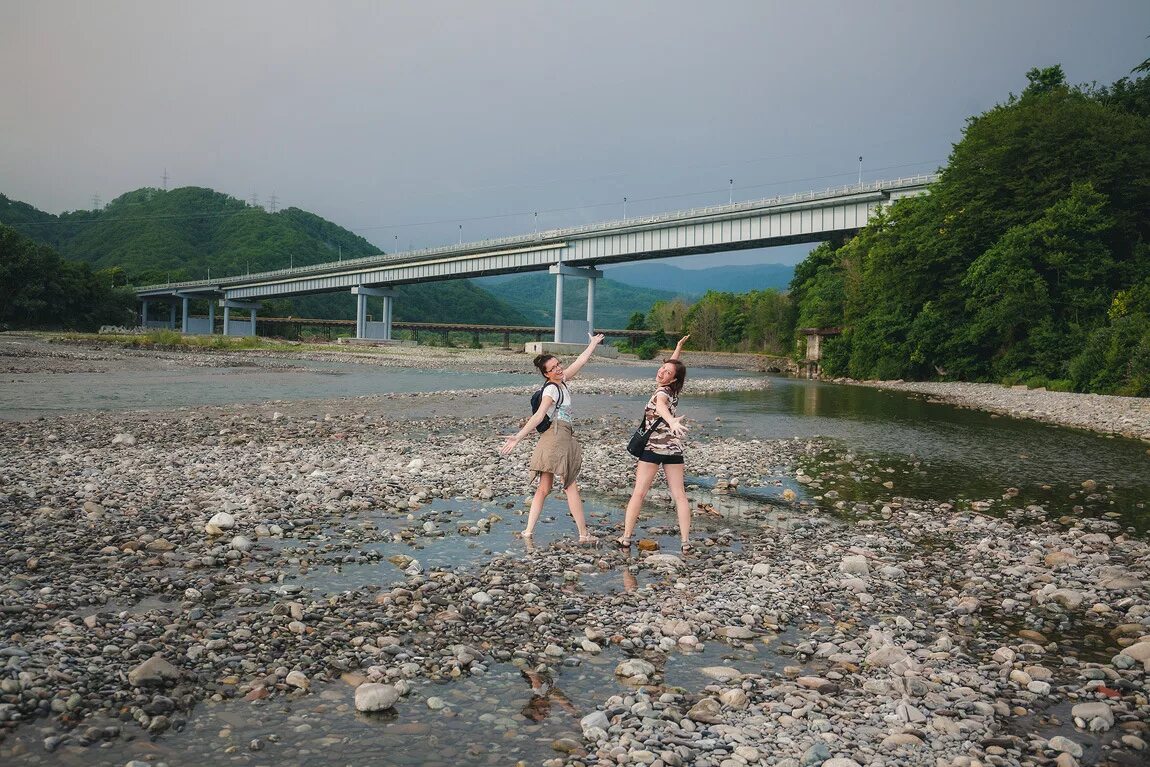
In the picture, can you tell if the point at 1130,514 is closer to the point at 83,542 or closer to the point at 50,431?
the point at 83,542

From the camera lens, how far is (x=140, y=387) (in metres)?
33.9

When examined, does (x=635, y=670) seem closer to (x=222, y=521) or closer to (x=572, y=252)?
(x=222, y=521)

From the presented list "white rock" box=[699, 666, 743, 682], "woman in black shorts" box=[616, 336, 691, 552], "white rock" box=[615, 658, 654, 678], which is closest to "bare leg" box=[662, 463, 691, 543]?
"woman in black shorts" box=[616, 336, 691, 552]

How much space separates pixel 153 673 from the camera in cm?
510

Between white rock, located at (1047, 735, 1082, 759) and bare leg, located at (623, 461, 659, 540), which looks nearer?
white rock, located at (1047, 735, 1082, 759)

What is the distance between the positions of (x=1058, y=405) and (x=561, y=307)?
81.4 meters

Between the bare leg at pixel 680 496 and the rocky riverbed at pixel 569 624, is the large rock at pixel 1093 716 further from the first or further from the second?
the bare leg at pixel 680 496

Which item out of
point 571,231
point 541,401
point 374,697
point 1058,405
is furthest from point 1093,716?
point 571,231

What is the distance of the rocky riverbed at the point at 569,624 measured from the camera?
183 inches

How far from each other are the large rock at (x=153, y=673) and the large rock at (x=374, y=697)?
1317 millimetres

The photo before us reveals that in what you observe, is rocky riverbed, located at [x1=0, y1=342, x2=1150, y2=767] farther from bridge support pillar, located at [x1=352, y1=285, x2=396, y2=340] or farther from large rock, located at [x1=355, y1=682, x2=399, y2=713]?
bridge support pillar, located at [x1=352, y1=285, x2=396, y2=340]

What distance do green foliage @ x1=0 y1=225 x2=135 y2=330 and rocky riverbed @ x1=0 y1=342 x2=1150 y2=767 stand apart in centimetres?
11824

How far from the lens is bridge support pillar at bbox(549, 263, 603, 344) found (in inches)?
4301

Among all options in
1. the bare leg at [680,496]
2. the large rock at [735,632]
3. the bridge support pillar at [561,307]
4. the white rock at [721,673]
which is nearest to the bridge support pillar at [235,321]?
the bridge support pillar at [561,307]
